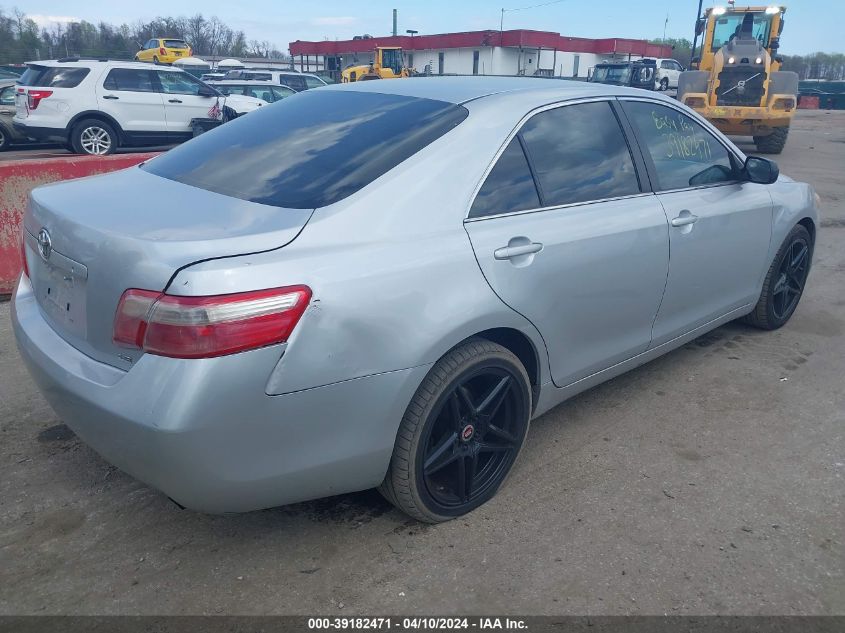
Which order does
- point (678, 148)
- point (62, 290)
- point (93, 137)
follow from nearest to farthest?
point (62, 290)
point (678, 148)
point (93, 137)

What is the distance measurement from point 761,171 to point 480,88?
6.25 ft

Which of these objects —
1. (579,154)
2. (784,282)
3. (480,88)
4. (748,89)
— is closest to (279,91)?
(748,89)

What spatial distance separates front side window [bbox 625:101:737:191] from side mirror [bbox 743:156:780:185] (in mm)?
81

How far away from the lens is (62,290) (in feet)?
8.08

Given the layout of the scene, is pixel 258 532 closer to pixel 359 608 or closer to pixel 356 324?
pixel 359 608

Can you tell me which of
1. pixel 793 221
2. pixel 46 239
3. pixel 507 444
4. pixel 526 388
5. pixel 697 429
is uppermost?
pixel 46 239

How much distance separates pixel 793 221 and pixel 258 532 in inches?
151

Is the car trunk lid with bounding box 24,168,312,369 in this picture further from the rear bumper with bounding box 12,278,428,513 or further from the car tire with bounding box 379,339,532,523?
the car tire with bounding box 379,339,532,523

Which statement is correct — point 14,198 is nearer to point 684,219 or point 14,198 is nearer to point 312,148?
point 312,148

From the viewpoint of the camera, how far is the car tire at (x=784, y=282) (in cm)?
463

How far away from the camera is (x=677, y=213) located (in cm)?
357

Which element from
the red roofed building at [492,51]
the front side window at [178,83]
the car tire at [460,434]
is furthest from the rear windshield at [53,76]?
the red roofed building at [492,51]

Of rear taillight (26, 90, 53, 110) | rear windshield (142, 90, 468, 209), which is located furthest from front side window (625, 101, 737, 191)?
rear taillight (26, 90, 53, 110)

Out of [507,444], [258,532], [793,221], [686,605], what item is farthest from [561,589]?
[793,221]
